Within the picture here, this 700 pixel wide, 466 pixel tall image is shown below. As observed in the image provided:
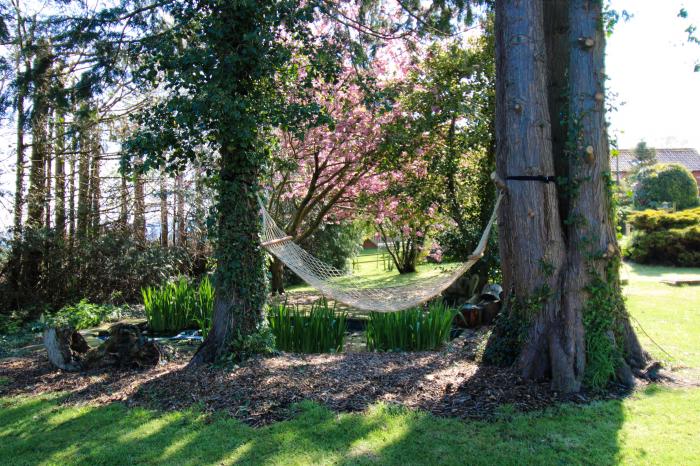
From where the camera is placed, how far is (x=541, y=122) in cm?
301

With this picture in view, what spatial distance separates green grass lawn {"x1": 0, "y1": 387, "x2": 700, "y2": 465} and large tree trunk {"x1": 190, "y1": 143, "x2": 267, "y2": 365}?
82 centimetres

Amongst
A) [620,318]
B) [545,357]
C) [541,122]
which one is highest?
[541,122]

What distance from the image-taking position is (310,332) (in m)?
4.07

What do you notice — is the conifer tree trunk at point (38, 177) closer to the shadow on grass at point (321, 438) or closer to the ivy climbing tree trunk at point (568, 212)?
the shadow on grass at point (321, 438)

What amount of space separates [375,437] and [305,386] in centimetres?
75

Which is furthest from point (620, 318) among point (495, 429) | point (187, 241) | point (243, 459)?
point (187, 241)

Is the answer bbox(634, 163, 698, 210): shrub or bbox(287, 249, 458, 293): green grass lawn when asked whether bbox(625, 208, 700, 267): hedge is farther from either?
bbox(634, 163, 698, 210): shrub

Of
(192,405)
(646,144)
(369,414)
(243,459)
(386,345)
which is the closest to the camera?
(243,459)

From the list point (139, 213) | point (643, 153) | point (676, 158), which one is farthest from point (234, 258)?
point (676, 158)

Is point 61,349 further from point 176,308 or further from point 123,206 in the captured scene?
point 123,206

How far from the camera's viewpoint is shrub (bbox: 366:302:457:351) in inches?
159

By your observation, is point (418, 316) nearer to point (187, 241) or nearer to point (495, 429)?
point (495, 429)

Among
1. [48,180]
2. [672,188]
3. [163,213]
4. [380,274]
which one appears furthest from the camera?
[672,188]

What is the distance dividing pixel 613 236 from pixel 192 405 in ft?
8.02
